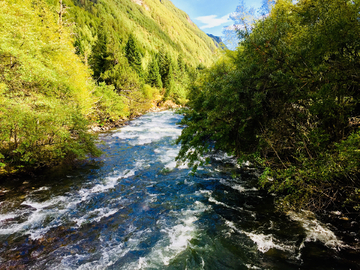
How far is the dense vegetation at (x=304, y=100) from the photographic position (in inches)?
200

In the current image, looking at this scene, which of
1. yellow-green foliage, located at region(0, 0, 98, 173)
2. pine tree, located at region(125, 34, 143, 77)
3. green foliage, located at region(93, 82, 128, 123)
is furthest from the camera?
pine tree, located at region(125, 34, 143, 77)

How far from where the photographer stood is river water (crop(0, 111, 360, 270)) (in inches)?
225

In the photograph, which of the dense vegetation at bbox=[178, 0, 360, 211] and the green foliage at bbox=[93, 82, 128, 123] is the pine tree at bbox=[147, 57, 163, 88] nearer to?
the green foliage at bbox=[93, 82, 128, 123]

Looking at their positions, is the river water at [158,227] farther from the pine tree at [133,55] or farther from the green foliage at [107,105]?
the pine tree at [133,55]

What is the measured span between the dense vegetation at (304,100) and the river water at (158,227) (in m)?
1.35

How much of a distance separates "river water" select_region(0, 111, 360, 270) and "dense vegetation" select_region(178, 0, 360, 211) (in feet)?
4.44

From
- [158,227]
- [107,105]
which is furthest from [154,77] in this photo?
[158,227]

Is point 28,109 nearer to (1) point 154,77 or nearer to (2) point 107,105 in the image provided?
(2) point 107,105

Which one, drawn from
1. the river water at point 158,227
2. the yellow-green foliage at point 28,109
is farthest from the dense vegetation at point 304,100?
the yellow-green foliage at point 28,109

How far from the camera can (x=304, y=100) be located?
22.3 feet

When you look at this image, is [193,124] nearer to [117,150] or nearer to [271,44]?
[271,44]

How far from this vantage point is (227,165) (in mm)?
14336

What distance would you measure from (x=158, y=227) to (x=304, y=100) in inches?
294

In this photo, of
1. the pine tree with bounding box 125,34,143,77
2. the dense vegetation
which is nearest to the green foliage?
the dense vegetation
